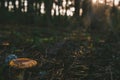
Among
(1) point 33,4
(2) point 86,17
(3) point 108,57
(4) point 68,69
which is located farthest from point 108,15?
(4) point 68,69

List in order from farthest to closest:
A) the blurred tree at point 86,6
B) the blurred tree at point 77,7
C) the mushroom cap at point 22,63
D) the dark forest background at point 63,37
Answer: the blurred tree at point 77,7, the blurred tree at point 86,6, the dark forest background at point 63,37, the mushroom cap at point 22,63

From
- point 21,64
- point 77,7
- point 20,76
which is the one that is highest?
point 77,7

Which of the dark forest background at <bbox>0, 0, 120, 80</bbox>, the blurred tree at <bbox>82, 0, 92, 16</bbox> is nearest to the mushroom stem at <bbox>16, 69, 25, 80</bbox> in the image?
the dark forest background at <bbox>0, 0, 120, 80</bbox>

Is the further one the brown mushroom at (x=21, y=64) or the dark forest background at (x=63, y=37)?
the dark forest background at (x=63, y=37)

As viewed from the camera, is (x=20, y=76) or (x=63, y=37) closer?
(x=20, y=76)

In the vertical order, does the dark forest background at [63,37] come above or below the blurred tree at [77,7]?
below

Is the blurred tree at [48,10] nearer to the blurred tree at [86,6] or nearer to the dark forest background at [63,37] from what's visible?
the dark forest background at [63,37]

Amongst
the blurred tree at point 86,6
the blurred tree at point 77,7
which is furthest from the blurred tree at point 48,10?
the blurred tree at point 86,6

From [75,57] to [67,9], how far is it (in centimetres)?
1577

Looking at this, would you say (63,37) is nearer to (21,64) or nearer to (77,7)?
(21,64)

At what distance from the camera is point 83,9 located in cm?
2002

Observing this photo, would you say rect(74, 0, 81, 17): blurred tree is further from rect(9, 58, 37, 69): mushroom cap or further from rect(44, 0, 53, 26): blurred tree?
rect(9, 58, 37, 69): mushroom cap

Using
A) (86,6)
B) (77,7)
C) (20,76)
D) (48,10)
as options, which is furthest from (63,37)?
(48,10)

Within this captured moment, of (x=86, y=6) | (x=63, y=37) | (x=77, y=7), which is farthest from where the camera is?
(x=77, y=7)
